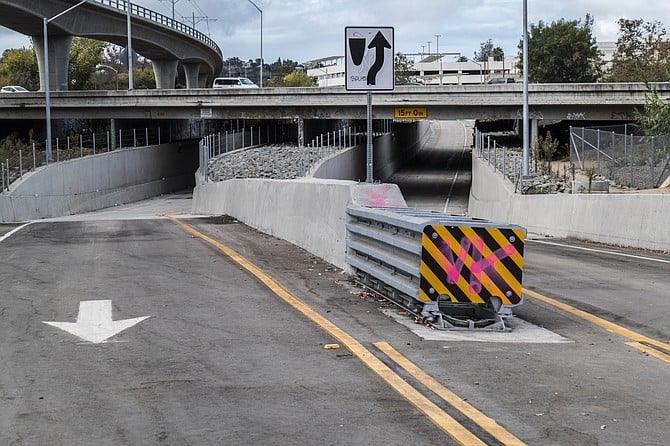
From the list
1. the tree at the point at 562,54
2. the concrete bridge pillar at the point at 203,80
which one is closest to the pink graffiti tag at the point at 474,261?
the tree at the point at 562,54

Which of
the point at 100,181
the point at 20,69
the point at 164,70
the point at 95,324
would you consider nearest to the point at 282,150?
the point at 100,181

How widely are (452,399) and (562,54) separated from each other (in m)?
96.0

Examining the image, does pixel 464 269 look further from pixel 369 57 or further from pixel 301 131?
pixel 301 131

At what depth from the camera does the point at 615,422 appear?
652 centimetres

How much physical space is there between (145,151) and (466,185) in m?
21.6

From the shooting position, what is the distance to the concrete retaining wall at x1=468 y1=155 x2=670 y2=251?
20.5 metres

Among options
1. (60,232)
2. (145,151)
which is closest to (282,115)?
(145,151)

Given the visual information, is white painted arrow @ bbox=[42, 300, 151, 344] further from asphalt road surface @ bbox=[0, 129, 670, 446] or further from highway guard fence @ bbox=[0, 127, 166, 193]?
highway guard fence @ bbox=[0, 127, 166, 193]

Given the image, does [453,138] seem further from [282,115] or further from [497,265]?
[497,265]

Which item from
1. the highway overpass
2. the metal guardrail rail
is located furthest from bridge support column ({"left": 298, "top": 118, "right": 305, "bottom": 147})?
the metal guardrail rail

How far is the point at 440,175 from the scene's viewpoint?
Answer: 2832 inches

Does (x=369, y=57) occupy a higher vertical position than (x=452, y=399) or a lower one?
higher

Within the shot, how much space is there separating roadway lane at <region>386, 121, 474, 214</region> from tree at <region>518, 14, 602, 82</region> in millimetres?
11420

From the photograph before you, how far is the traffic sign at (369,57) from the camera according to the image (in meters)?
13.3
